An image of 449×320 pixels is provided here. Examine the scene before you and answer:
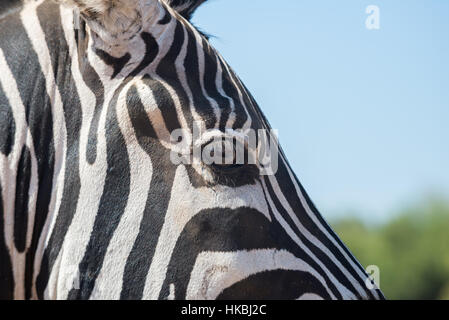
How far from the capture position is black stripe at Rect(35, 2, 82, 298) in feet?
10.7

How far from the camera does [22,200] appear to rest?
10.9ft

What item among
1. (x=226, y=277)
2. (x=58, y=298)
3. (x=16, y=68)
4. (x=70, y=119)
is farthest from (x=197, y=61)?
(x=58, y=298)

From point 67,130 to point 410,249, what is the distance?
153 feet

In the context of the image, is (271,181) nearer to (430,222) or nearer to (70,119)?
(70,119)

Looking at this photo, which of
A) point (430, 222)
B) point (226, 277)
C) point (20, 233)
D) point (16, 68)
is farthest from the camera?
point (430, 222)

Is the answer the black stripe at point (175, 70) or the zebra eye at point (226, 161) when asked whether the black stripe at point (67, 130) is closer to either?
the black stripe at point (175, 70)

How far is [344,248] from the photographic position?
11.4 ft

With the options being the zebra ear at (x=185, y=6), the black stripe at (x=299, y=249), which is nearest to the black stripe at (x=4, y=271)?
the black stripe at (x=299, y=249)

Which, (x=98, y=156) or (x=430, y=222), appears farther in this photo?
(x=430, y=222)

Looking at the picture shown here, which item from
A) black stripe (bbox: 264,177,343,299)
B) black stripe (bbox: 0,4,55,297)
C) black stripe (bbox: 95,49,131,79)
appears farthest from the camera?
black stripe (bbox: 95,49,131,79)

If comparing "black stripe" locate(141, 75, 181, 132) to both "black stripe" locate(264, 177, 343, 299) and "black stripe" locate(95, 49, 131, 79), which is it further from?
"black stripe" locate(264, 177, 343, 299)

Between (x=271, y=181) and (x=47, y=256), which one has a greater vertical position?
(x=271, y=181)

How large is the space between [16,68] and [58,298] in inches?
53.0

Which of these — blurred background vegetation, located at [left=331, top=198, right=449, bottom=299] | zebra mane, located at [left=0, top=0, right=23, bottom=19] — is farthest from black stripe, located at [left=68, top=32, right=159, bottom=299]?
blurred background vegetation, located at [left=331, top=198, right=449, bottom=299]
